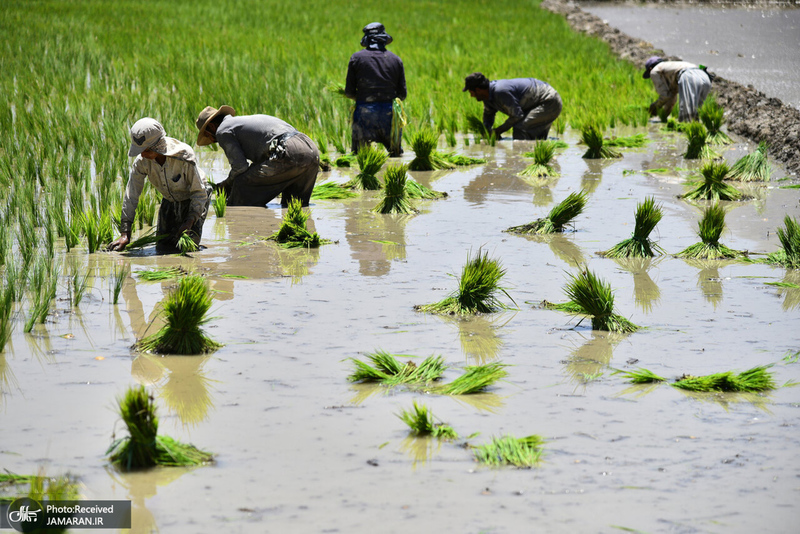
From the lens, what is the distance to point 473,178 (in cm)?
767

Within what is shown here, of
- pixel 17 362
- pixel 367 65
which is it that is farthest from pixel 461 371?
pixel 367 65

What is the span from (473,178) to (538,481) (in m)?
5.34

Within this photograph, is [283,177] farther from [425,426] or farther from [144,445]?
[144,445]

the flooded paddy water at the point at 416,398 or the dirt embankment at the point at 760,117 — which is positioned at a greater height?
the dirt embankment at the point at 760,117

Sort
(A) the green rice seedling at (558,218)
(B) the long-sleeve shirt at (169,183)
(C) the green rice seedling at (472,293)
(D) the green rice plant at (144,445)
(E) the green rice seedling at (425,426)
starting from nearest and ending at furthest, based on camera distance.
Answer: (D) the green rice plant at (144,445) < (E) the green rice seedling at (425,426) < (C) the green rice seedling at (472,293) < (B) the long-sleeve shirt at (169,183) < (A) the green rice seedling at (558,218)

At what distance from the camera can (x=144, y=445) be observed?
254 cm

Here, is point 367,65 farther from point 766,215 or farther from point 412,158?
point 766,215

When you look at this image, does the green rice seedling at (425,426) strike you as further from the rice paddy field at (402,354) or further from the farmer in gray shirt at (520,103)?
the farmer in gray shirt at (520,103)

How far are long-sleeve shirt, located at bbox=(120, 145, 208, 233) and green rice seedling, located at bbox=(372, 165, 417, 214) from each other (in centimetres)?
150

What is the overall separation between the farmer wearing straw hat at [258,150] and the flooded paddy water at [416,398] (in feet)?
2.69

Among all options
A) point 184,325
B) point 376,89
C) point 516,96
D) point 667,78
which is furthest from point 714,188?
point 184,325

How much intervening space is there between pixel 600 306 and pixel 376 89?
484 cm

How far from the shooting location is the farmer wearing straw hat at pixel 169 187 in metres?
4.82

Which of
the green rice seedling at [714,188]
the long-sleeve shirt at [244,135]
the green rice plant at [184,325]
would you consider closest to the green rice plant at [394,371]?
the green rice plant at [184,325]
